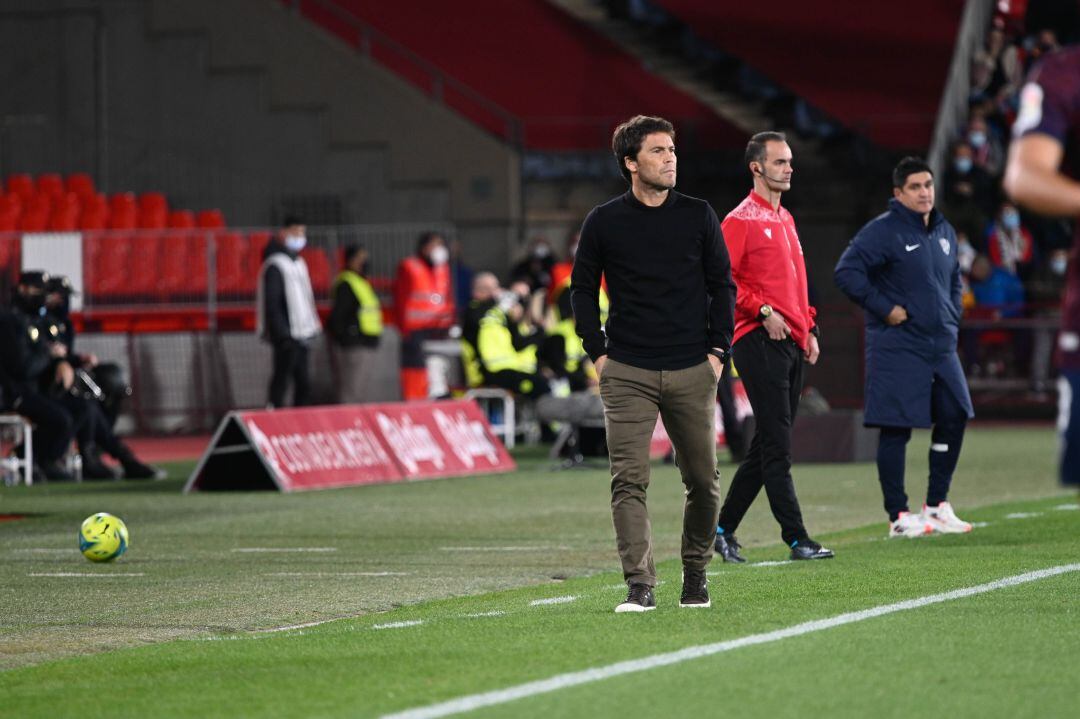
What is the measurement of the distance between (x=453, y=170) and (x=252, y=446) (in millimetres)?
17383

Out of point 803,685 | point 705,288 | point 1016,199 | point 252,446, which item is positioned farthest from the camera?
point 252,446

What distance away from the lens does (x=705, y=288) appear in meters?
8.53

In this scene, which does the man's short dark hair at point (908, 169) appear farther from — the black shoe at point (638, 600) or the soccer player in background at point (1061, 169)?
the soccer player in background at point (1061, 169)

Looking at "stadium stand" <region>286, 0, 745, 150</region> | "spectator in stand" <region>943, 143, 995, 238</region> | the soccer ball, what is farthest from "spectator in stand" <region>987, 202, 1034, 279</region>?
the soccer ball

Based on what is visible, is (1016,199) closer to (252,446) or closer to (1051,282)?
(252,446)

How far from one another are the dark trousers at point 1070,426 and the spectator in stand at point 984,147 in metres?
24.1

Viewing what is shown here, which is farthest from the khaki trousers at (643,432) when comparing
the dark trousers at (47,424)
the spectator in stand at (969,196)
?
the spectator in stand at (969,196)

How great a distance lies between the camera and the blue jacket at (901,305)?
11711 millimetres

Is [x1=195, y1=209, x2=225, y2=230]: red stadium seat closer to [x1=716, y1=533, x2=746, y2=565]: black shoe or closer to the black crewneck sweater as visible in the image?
[x1=716, y1=533, x2=746, y2=565]: black shoe

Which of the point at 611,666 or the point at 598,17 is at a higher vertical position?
the point at 598,17

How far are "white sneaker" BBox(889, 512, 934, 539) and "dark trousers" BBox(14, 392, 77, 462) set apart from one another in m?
9.30

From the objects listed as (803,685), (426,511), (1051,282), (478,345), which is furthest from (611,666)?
(1051,282)

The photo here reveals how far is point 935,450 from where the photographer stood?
39.7 ft

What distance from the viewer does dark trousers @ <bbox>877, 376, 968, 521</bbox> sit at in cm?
1191
